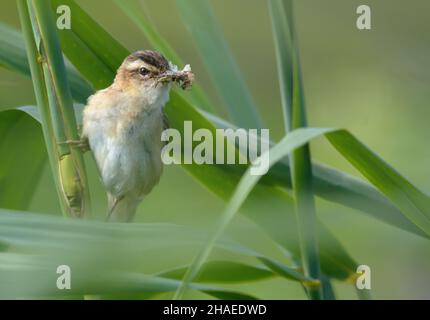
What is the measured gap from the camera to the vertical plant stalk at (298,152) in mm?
1362

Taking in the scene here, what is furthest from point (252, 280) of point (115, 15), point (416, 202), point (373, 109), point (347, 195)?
point (115, 15)

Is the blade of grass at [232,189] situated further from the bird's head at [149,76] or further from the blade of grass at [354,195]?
the bird's head at [149,76]

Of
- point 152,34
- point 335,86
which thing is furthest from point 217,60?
point 335,86

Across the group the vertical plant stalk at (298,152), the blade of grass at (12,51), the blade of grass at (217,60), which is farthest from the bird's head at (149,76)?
the vertical plant stalk at (298,152)

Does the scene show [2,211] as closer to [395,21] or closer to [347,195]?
[347,195]

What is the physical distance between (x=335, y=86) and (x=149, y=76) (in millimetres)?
2325

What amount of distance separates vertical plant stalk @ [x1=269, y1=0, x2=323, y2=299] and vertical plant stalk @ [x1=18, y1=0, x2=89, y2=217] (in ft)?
1.29

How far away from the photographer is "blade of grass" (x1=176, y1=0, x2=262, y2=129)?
5.79 feet

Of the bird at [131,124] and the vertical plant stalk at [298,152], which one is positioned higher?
the bird at [131,124]

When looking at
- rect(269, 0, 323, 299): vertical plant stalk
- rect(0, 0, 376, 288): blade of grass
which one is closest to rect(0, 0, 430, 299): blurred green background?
rect(0, 0, 376, 288): blade of grass

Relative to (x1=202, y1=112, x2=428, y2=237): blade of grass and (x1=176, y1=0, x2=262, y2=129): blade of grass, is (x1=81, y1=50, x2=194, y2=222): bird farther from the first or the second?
(x1=202, y1=112, x2=428, y2=237): blade of grass

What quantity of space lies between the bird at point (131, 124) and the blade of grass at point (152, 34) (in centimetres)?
14

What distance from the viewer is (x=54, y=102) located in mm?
1499

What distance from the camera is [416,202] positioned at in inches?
57.7
